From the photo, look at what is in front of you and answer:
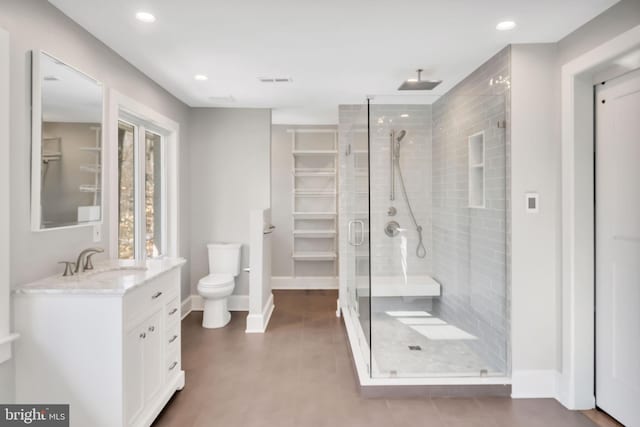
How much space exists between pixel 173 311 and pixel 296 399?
1.04 metres

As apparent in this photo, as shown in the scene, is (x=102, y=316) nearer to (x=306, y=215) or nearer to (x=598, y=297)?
(x=598, y=297)

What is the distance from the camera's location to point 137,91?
3420 millimetres

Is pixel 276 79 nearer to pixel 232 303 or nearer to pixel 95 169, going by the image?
pixel 95 169

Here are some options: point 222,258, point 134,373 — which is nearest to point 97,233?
point 134,373

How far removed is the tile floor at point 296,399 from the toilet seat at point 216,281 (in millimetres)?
526

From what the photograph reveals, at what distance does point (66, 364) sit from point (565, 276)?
3.02m

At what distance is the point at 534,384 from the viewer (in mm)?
2797

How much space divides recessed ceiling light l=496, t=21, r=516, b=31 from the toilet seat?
132 inches

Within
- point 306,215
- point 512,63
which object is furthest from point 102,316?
point 306,215

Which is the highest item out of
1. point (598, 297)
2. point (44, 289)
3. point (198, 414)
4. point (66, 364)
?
point (44, 289)

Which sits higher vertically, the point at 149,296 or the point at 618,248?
the point at 618,248

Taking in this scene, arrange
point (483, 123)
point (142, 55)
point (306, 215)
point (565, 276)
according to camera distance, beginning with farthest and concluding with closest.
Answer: point (306, 215) < point (483, 123) < point (142, 55) < point (565, 276)

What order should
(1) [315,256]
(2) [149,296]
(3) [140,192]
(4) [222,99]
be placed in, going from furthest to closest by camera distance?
(1) [315,256], (4) [222,99], (3) [140,192], (2) [149,296]

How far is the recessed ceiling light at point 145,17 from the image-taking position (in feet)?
7.78
